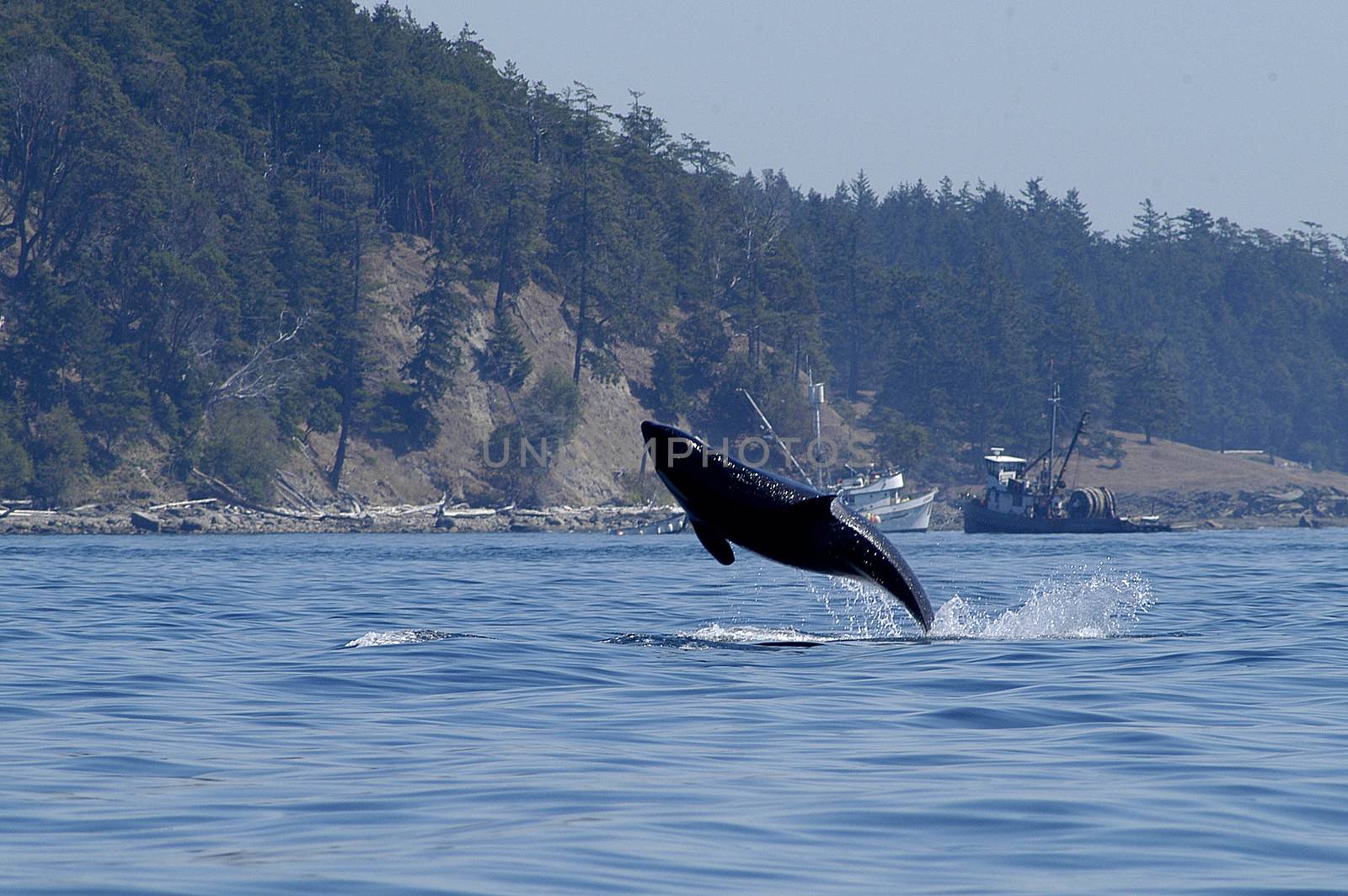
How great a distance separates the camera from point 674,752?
37.2ft

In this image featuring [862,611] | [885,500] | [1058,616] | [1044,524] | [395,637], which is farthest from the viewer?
[885,500]

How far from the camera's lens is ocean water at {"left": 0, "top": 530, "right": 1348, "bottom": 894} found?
805cm

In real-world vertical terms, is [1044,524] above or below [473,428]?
below

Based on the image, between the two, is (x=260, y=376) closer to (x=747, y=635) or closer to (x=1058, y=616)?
(x=1058, y=616)

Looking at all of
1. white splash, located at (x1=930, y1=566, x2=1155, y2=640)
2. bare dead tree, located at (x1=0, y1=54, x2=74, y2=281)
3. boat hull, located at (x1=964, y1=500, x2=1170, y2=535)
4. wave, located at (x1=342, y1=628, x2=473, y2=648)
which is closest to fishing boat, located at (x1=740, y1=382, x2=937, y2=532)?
boat hull, located at (x1=964, y1=500, x2=1170, y2=535)

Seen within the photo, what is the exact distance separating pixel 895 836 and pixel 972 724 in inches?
164

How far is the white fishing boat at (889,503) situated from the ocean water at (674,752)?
83.2 metres

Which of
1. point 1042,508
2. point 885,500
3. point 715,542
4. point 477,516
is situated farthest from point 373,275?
point 715,542

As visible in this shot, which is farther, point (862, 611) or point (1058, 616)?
point (862, 611)

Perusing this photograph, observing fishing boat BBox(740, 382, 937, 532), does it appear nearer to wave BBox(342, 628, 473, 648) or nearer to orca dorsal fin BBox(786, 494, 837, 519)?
wave BBox(342, 628, 473, 648)

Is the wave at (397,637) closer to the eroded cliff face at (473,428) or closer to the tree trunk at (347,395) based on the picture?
the eroded cliff face at (473,428)

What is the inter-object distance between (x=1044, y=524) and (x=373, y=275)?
48.5 metres

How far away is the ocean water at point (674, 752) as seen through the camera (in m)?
8.05

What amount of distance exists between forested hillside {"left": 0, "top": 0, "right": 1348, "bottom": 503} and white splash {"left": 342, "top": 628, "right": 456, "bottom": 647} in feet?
256
